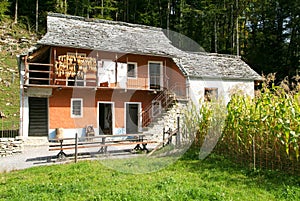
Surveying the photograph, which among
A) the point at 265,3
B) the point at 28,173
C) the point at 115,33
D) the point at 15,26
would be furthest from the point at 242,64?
the point at 15,26

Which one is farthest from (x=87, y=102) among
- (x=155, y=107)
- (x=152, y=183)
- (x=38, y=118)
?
(x=152, y=183)

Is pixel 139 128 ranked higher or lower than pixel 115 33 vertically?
lower

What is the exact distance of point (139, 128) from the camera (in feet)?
61.1

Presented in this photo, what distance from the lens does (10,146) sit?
1307cm

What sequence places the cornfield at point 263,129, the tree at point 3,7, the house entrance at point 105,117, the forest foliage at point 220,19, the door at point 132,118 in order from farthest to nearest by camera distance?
the tree at point 3,7, the forest foliage at point 220,19, the house entrance at point 105,117, the door at point 132,118, the cornfield at point 263,129

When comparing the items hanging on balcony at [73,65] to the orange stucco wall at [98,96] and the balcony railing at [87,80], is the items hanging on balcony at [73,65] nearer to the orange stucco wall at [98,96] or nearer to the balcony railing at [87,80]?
the balcony railing at [87,80]

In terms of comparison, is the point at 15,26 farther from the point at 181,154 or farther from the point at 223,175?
the point at 223,175

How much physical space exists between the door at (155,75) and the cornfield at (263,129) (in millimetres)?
10405

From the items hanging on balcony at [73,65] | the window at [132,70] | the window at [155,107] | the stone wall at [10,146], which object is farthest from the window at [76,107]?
the window at [155,107]

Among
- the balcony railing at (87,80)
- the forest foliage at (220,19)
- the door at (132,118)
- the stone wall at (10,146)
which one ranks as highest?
the forest foliage at (220,19)

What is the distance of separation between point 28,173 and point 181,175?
450 centimetres

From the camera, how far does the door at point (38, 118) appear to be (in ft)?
56.4

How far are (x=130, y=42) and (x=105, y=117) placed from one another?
217 inches

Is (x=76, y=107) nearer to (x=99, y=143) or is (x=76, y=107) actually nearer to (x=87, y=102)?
(x=87, y=102)
